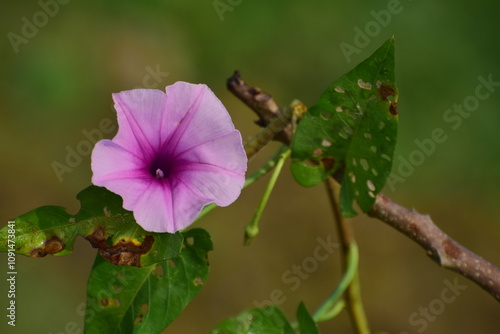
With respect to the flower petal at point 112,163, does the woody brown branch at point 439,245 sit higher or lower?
lower

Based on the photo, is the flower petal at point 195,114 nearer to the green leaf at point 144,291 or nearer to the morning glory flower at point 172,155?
the morning glory flower at point 172,155

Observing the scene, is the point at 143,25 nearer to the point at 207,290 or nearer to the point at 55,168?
the point at 55,168

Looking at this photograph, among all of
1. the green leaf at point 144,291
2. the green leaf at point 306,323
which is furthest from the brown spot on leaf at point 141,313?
the green leaf at point 306,323

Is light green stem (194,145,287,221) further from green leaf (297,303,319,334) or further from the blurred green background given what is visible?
the blurred green background

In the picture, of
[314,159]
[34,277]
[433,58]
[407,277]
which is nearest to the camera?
[314,159]

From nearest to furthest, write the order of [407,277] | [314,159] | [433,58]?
[314,159] < [407,277] < [433,58]

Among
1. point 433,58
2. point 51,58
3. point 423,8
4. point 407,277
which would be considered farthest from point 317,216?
point 51,58
